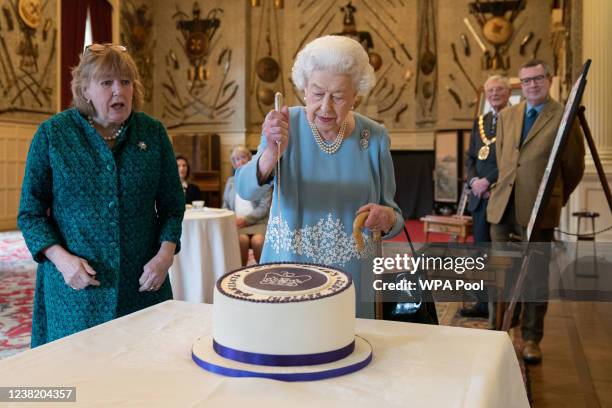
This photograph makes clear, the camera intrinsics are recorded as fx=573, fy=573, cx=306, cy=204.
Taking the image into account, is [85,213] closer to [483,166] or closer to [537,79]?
[537,79]

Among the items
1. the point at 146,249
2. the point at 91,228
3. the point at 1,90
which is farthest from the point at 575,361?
the point at 1,90

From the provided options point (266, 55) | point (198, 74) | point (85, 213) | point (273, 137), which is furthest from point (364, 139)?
point (198, 74)

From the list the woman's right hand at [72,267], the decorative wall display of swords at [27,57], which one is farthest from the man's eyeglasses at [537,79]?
the decorative wall display of swords at [27,57]

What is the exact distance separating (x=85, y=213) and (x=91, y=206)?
28 millimetres

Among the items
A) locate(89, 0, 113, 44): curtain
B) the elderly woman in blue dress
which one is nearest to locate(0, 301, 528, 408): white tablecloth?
the elderly woman in blue dress

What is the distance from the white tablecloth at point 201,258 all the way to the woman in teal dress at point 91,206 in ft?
7.53

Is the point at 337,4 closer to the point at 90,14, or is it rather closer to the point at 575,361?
the point at 90,14

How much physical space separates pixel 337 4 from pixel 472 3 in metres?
3.08

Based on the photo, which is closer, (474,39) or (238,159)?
(238,159)

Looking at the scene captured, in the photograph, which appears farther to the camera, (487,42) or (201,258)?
(487,42)

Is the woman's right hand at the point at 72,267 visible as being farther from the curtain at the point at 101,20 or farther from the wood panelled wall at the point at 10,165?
the curtain at the point at 101,20

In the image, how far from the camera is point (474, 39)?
12.3 meters

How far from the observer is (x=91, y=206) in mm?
1771

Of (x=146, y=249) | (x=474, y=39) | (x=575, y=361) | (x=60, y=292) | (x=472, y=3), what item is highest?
(x=472, y=3)
